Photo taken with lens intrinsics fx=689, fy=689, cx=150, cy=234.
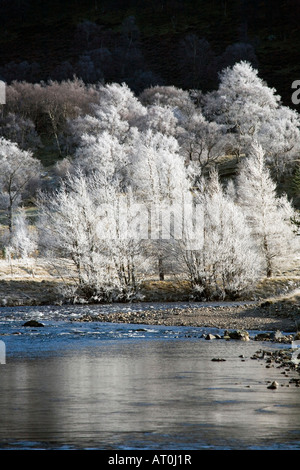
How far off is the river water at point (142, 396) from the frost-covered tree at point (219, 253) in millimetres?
22202

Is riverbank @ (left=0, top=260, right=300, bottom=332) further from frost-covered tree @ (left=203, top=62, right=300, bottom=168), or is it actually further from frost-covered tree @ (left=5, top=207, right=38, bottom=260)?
frost-covered tree @ (left=203, top=62, right=300, bottom=168)

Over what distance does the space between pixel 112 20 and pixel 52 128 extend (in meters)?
90.7

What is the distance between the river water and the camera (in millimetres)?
11930

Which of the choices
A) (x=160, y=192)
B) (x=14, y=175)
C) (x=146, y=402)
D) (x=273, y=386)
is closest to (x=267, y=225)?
(x=160, y=192)

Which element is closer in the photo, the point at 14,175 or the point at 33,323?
the point at 33,323

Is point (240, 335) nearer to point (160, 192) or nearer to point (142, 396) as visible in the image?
point (142, 396)

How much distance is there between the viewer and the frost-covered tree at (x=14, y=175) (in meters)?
78.5

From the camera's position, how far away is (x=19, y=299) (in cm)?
4738

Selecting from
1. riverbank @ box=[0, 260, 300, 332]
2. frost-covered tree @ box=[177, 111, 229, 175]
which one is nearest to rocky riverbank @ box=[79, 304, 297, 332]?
riverbank @ box=[0, 260, 300, 332]

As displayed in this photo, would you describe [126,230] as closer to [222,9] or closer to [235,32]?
[235,32]

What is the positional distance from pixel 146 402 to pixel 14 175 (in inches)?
2661

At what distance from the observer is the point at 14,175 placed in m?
80.2

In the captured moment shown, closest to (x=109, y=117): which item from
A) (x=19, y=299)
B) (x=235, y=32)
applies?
(x=19, y=299)

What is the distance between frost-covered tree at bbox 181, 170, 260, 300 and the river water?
72.8 ft
